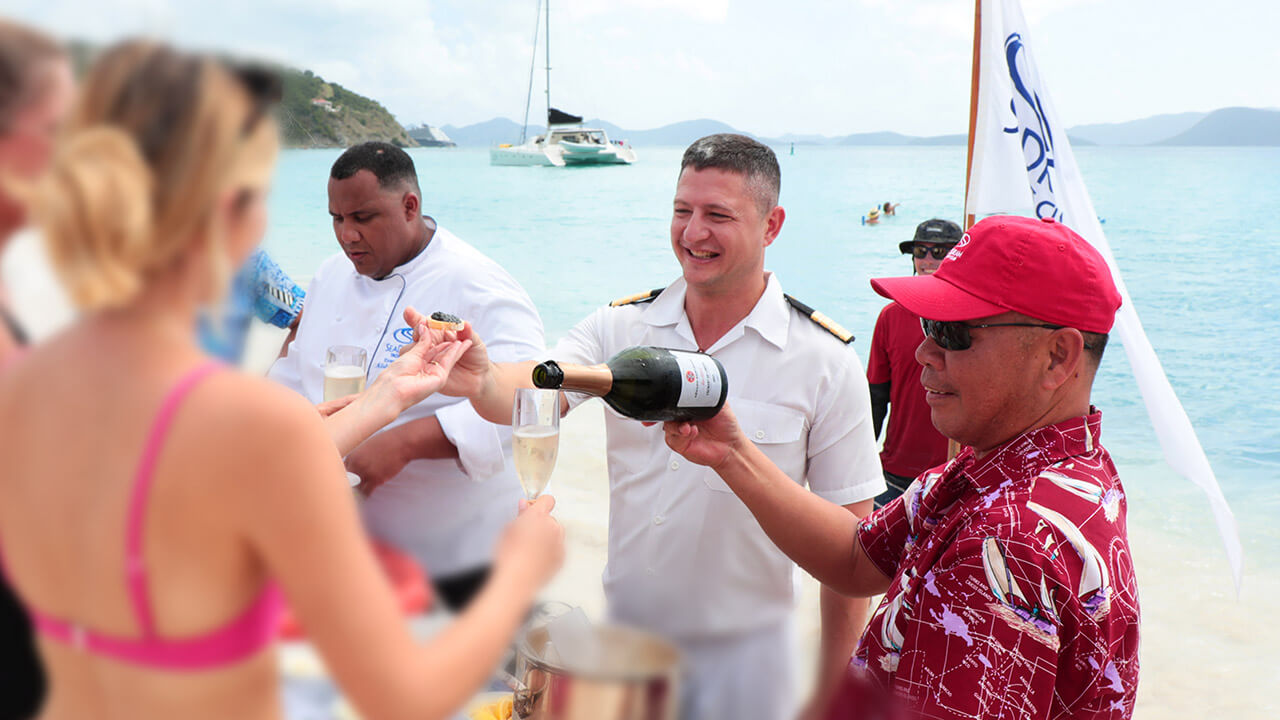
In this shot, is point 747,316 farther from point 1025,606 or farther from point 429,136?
point 429,136

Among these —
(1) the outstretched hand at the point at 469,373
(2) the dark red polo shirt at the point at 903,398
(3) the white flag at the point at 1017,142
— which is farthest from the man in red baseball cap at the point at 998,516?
(2) the dark red polo shirt at the point at 903,398

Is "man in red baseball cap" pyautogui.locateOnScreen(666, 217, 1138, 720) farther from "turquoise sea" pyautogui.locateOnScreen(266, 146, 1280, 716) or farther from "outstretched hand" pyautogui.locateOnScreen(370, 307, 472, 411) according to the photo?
"turquoise sea" pyautogui.locateOnScreen(266, 146, 1280, 716)

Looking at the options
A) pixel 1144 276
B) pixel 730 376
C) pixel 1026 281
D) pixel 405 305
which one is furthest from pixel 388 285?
pixel 1144 276

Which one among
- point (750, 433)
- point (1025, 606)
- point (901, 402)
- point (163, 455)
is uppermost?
point (163, 455)

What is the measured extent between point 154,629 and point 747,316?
2.94 metres

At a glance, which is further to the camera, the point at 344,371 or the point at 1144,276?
the point at 1144,276

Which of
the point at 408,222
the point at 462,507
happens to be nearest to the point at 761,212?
the point at 408,222

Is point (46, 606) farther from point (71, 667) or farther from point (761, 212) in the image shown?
point (761, 212)

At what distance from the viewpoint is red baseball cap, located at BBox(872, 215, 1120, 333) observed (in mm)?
2141

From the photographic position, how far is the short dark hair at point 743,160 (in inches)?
136

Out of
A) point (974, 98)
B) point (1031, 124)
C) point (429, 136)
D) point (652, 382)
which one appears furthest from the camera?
point (974, 98)

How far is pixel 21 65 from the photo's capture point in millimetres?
581

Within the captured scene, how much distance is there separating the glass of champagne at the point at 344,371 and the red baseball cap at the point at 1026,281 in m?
1.66

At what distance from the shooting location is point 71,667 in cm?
61
